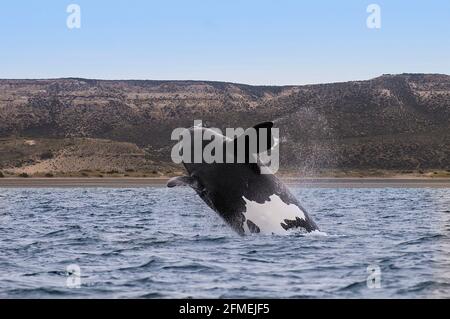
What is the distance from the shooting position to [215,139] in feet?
68.5

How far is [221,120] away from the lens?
148m

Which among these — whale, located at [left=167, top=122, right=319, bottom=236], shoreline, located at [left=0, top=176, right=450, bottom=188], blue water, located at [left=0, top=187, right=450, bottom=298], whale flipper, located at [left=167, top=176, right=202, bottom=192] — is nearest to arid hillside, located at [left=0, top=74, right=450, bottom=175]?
shoreline, located at [left=0, top=176, right=450, bottom=188]

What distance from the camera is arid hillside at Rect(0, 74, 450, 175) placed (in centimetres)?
11425

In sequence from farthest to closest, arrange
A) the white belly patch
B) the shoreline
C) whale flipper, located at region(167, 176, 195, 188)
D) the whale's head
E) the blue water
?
the shoreline → the white belly patch → the whale's head → whale flipper, located at region(167, 176, 195, 188) → the blue water

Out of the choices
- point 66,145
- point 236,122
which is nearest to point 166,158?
point 66,145

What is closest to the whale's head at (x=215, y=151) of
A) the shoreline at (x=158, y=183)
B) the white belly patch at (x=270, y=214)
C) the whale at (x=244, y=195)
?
the whale at (x=244, y=195)

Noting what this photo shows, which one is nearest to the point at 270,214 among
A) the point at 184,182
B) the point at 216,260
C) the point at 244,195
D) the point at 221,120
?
the point at 244,195

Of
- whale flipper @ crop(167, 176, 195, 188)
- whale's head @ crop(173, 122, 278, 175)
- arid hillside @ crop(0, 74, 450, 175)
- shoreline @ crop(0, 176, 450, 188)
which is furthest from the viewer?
arid hillside @ crop(0, 74, 450, 175)

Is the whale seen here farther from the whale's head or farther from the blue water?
the blue water

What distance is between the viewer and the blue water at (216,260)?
50.8 ft

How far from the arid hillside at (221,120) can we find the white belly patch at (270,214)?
74.6 metres

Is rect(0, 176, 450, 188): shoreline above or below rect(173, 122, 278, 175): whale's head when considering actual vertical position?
below

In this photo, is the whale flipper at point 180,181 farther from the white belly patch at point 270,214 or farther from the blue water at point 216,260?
the white belly patch at point 270,214

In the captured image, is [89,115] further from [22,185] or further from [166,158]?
[22,185]
